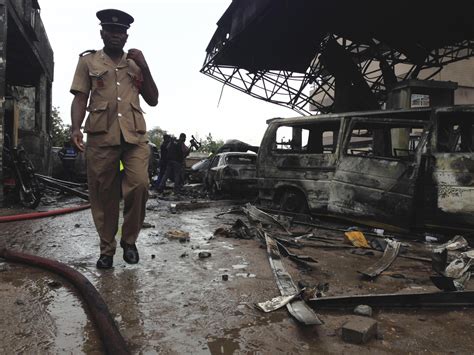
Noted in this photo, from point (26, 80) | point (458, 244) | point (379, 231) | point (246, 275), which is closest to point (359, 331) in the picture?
point (246, 275)

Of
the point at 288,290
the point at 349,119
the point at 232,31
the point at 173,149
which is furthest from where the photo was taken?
the point at 232,31

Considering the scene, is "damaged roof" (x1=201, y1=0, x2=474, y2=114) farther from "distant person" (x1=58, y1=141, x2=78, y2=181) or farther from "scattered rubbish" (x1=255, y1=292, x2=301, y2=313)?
"scattered rubbish" (x1=255, y1=292, x2=301, y2=313)

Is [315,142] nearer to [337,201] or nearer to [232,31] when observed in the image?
[337,201]

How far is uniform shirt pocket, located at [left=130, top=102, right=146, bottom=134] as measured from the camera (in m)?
3.30

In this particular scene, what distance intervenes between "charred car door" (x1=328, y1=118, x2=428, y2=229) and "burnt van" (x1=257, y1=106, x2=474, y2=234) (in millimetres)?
11

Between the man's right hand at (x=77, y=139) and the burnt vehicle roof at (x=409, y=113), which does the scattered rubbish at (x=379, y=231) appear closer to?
the burnt vehicle roof at (x=409, y=113)

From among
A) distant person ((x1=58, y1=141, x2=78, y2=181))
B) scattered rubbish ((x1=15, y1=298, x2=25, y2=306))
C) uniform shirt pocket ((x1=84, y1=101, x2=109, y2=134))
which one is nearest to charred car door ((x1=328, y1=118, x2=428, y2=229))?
uniform shirt pocket ((x1=84, y1=101, x2=109, y2=134))

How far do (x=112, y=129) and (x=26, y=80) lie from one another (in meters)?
11.8

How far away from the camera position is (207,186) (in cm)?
1288

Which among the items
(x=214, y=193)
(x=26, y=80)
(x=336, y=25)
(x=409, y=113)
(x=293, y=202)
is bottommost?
(x=214, y=193)

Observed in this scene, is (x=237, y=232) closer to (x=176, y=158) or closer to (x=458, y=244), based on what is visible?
(x=458, y=244)

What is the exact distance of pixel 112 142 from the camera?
126 inches

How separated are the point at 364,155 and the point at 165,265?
3.21m

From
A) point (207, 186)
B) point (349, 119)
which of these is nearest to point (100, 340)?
point (349, 119)
